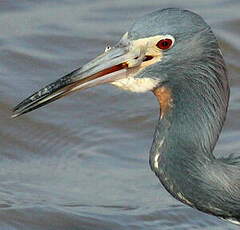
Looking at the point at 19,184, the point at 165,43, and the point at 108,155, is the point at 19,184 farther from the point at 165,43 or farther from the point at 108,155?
the point at 165,43

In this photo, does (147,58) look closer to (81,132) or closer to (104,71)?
(104,71)

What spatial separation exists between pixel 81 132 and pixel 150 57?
9.32ft

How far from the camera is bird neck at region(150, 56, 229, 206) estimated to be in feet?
22.1

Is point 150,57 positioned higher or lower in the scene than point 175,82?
higher

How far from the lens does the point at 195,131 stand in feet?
22.2

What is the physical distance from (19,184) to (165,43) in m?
2.40

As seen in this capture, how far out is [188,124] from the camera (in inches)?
266

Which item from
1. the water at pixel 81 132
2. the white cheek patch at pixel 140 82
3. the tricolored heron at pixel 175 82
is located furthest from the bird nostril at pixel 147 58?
the water at pixel 81 132

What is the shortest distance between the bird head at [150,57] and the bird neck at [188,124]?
7 cm


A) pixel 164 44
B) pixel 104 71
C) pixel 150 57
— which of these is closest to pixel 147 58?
pixel 150 57

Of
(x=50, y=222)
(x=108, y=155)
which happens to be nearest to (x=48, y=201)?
(x=50, y=222)

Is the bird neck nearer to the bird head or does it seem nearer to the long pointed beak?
the bird head

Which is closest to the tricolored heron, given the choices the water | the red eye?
the red eye

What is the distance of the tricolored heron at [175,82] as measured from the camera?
669 cm
